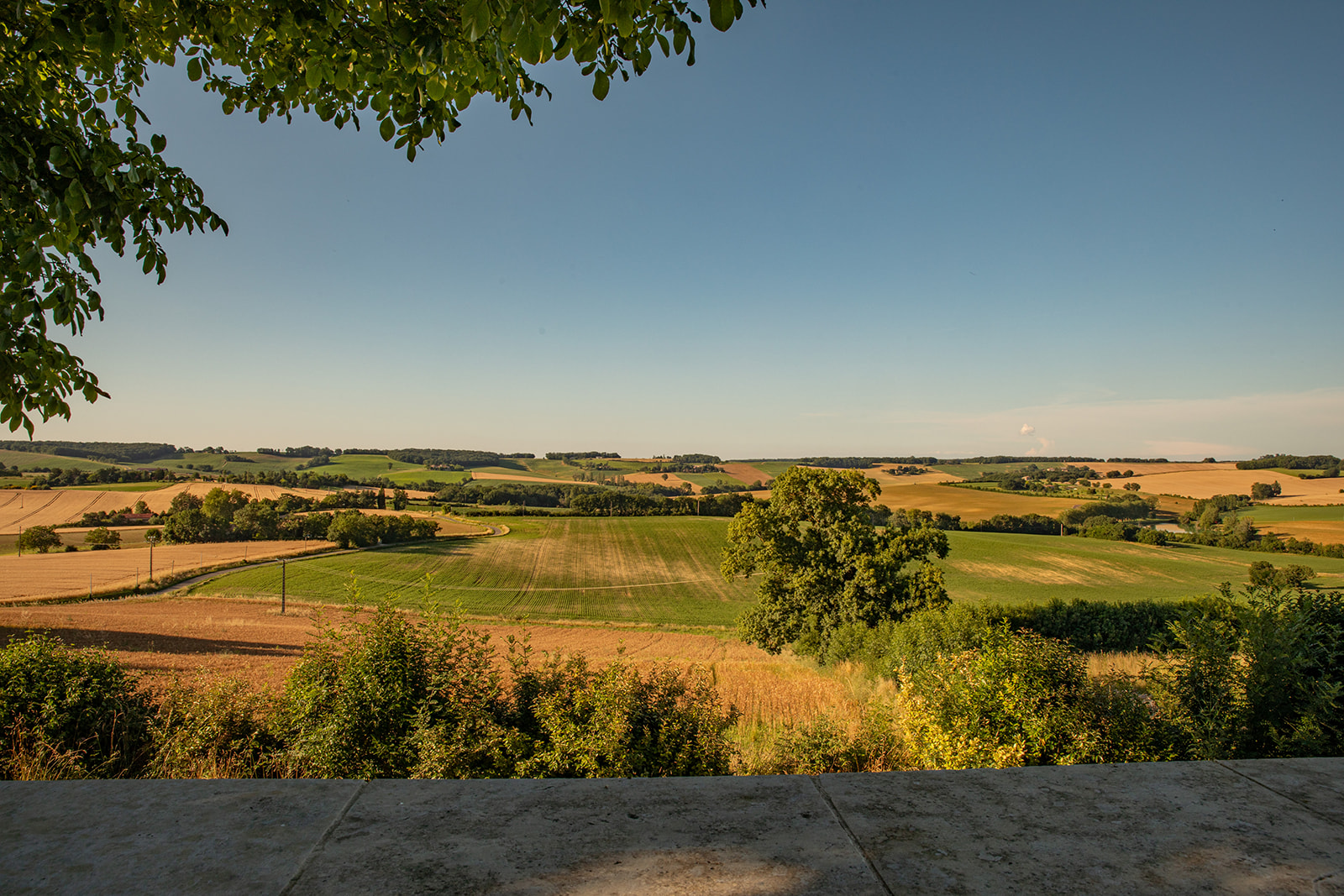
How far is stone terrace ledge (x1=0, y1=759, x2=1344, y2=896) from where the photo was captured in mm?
1242

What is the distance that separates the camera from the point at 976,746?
17.9 feet

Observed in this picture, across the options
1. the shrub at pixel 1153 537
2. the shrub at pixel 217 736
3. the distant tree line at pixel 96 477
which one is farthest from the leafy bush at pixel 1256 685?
the distant tree line at pixel 96 477

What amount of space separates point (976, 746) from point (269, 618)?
41.2 m

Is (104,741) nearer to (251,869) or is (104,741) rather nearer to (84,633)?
(251,869)

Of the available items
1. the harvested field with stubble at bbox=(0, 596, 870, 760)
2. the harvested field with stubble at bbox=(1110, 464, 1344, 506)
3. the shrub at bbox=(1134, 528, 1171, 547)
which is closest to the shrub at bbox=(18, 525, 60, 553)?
the harvested field with stubble at bbox=(0, 596, 870, 760)

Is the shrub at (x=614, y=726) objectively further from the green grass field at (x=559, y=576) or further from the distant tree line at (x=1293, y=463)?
the distant tree line at (x=1293, y=463)

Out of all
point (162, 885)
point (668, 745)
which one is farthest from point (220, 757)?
point (162, 885)

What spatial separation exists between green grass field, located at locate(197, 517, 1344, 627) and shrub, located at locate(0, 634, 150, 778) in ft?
102

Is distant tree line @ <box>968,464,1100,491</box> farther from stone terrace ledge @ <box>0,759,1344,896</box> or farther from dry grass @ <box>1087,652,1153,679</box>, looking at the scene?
stone terrace ledge @ <box>0,759,1344,896</box>

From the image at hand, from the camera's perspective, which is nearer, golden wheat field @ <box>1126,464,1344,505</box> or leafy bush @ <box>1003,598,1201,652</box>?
leafy bush @ <box>1003,598,1201,652</box>

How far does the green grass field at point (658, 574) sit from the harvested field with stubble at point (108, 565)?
16.8ft

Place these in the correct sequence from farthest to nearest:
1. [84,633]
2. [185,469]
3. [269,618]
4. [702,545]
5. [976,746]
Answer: [185,469]
[702,545]
[269,618]
[84,633]
[976,746]

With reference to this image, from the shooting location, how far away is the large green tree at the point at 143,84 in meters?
2.96

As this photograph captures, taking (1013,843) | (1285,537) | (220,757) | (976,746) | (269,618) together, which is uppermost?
(1013,843)
